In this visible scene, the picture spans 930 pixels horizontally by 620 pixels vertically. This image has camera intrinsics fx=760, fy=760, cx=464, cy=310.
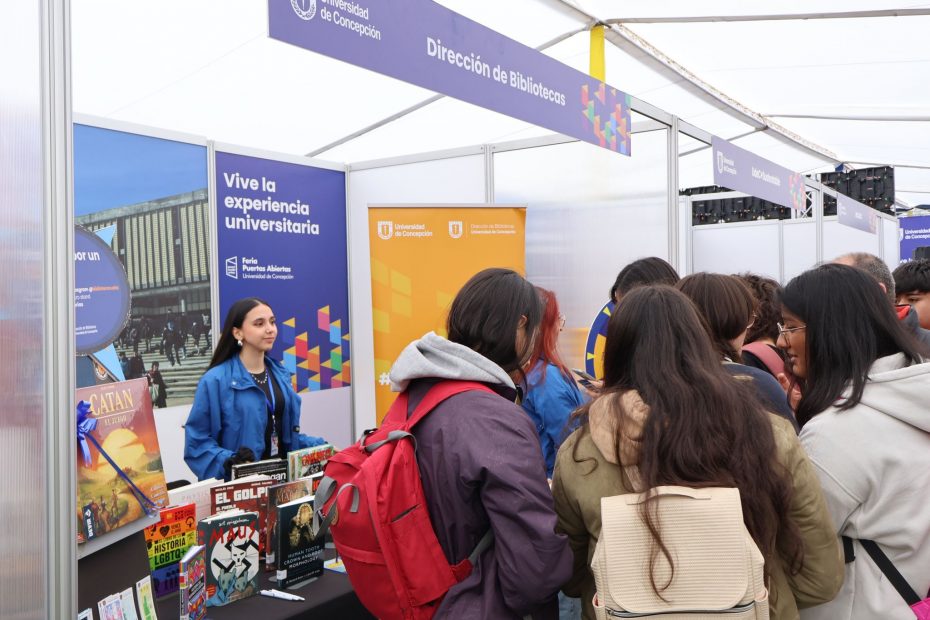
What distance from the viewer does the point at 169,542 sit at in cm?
196

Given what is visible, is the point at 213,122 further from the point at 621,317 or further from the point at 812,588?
the point at 812,588

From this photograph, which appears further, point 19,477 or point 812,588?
point 812,588

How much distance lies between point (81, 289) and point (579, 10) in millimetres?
3823

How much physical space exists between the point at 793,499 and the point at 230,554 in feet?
4.27

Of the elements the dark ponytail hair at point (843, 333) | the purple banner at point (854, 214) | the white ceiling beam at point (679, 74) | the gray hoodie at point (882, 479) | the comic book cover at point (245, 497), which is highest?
the white ceiling beam at point (679, 74)

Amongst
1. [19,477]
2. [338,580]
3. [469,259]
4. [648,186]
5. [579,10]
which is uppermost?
[579,10]

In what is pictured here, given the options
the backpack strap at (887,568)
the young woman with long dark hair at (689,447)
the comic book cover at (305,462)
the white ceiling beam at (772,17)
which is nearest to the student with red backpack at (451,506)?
the young woman with long dark hair at (689,447)

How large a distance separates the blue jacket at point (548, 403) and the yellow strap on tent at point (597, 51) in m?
3.75

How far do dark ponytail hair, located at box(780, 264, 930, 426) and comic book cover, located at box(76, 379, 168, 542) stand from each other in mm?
1445

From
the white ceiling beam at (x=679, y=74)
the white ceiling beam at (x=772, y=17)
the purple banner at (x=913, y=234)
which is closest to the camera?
the white ceiling beam at (x=772, y=17)

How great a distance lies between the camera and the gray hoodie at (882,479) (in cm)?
150

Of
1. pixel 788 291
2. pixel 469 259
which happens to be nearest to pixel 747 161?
pixel 469 259

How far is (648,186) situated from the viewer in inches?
173

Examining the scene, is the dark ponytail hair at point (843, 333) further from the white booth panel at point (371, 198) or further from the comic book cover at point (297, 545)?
the white booth panel at point (371, 198)
